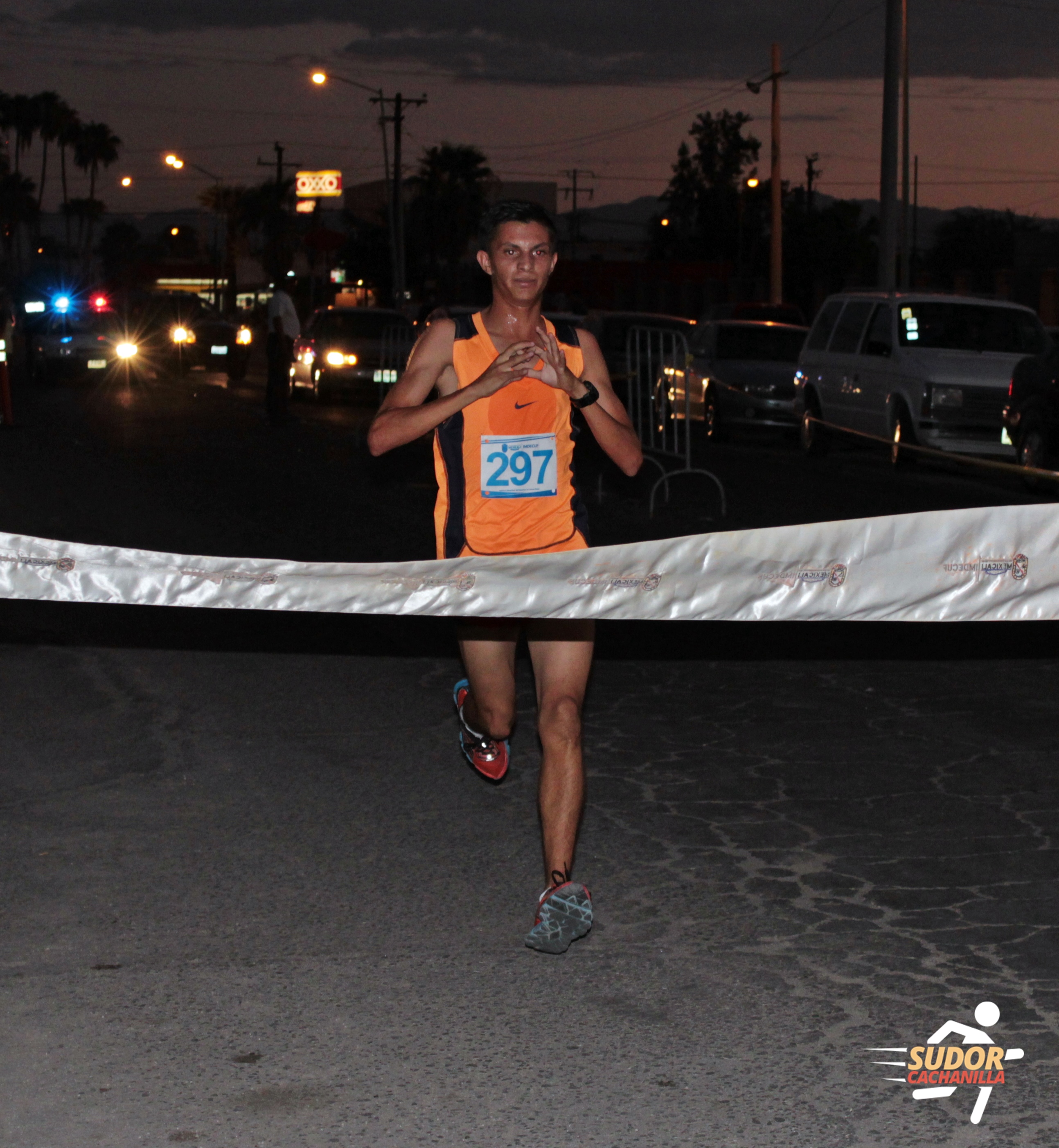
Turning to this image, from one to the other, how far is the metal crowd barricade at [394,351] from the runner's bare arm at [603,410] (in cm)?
1862

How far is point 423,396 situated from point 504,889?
1527 mm

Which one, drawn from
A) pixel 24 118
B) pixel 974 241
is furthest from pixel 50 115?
pixel 974 241

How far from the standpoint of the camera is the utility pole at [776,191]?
41625mm

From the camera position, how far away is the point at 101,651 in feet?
29.5

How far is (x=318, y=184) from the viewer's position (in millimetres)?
115812

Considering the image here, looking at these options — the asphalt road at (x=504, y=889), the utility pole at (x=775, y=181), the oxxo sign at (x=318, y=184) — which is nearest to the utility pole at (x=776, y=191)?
the utility pole at (x=775, y=181)

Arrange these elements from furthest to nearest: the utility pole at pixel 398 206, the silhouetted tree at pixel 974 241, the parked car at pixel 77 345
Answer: the silhouetted tree at pixel 974 241 → the utility pole at pixel 398 206 → the parked car at pixel 77 345

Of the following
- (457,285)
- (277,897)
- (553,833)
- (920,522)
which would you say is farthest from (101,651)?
(457,285)

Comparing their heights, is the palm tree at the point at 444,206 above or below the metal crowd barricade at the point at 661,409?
above

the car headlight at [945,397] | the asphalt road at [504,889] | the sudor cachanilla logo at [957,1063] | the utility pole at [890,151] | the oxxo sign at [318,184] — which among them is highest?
the oxxo sign at [318,184]

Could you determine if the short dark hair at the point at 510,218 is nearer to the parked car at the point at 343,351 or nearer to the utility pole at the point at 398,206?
the parked car at the point at 343,351

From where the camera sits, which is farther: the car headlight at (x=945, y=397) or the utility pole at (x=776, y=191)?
the utility pole at (x=776, y=191)

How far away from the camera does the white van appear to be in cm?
1777

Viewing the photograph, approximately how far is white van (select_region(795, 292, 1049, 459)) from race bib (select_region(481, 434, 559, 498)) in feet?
41.9
